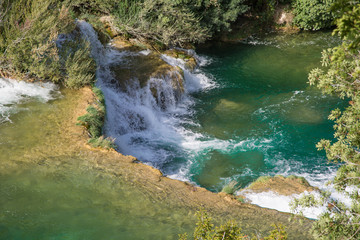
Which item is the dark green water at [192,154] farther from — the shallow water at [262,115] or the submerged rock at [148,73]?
the submerged rock at [148,73]

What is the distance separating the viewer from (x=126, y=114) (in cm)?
1404

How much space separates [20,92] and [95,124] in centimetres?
321

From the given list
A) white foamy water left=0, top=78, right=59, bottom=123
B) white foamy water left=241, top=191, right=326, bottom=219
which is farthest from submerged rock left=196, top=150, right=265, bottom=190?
white foamy water left=0, top=78, right=59, bottom=123

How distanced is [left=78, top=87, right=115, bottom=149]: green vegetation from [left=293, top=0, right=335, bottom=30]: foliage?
52.3 ft

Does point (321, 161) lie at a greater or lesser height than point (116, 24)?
lesser

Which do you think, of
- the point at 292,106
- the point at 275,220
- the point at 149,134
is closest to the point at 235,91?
the point at 292,106

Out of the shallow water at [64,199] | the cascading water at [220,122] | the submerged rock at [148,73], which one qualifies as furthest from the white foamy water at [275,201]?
the submerged rock at [148,73]

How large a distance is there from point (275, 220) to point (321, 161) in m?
4.79

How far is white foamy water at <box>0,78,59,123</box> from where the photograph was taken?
1164 cm

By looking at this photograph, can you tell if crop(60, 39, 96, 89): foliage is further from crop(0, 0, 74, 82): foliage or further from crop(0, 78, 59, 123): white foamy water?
crop(0, 78, 59, 123): white foamy water

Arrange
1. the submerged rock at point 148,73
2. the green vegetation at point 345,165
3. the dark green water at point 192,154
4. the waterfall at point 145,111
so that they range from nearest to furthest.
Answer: the green vegetation at point 345,165 < the dark green water at point 192,154 < the waterfall at point 145,111 < the submerged rock at point 148,73

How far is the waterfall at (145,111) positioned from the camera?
12602mm

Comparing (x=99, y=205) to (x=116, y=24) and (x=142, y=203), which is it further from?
(x=116, y=24)

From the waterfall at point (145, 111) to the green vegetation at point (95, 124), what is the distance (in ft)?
2.58
